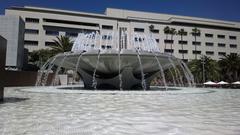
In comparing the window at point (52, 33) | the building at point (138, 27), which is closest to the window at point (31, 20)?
the building at point (138, 27)

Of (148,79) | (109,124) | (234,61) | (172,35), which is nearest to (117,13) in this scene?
(172,35)

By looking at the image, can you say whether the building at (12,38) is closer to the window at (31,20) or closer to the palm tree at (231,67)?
the window at (31,20)

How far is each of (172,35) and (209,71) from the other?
1891cm

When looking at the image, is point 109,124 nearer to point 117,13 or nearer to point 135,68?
point 135,68

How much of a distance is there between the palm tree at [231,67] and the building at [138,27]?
1555 centimetres

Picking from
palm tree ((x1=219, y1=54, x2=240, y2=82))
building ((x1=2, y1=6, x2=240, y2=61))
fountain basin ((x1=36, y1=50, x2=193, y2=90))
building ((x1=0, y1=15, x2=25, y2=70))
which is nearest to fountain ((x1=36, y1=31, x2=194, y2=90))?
fountain basin ((x1=36, y1=50, x2=193, y2=90))

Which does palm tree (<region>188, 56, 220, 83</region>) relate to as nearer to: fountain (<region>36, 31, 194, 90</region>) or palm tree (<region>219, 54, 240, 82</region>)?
palm tree (<region>219, 54, 240, 82</region>)

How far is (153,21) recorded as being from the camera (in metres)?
85.1

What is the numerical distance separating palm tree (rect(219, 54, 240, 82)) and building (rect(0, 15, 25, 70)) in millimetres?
48906

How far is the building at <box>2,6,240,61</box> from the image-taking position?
2756 inches

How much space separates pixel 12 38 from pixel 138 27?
131 ft

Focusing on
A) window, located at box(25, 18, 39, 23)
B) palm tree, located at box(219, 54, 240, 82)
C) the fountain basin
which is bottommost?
the fountain basin

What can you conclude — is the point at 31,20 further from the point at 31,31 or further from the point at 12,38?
the point at 12,38

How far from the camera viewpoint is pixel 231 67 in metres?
68.7
